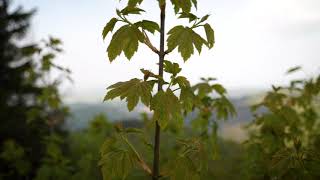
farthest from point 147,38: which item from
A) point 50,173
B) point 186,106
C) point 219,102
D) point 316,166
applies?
point 50,173

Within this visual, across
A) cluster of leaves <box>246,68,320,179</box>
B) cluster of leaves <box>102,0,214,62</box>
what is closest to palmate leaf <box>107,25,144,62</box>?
cluster of leaves <box>102,0,214,62</box>

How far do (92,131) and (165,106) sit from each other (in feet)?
29.9

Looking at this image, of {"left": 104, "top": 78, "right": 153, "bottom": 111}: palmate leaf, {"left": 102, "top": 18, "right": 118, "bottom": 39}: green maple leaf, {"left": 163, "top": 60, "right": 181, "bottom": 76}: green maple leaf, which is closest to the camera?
{"left": 104, "top": 78, "right": 153, "bottom": 111}: palmate leaf

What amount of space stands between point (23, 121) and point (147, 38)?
8.56 metres

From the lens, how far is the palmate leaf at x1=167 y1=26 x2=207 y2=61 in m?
2.28

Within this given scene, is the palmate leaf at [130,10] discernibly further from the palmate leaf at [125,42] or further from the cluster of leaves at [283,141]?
the cluster of leaves at [283,141]

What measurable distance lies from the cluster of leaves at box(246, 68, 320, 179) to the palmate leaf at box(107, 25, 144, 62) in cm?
132

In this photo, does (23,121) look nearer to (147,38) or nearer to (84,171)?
(84,171)

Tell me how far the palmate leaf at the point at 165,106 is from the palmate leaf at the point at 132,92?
58mm

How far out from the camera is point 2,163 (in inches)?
Answer: 352

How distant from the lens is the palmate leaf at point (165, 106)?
7.33ft

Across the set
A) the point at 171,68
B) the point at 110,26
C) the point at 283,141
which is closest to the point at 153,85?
the point at 171,68

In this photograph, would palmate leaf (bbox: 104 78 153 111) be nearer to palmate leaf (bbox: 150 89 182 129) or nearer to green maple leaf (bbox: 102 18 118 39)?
palmate leaf (bbox: 150 89 182 129)

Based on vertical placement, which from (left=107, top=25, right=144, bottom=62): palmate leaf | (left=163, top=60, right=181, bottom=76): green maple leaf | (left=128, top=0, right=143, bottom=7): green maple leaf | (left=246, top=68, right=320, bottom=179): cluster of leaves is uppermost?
(left=128, top=0, right=143, bottom=7): green maple leaf
